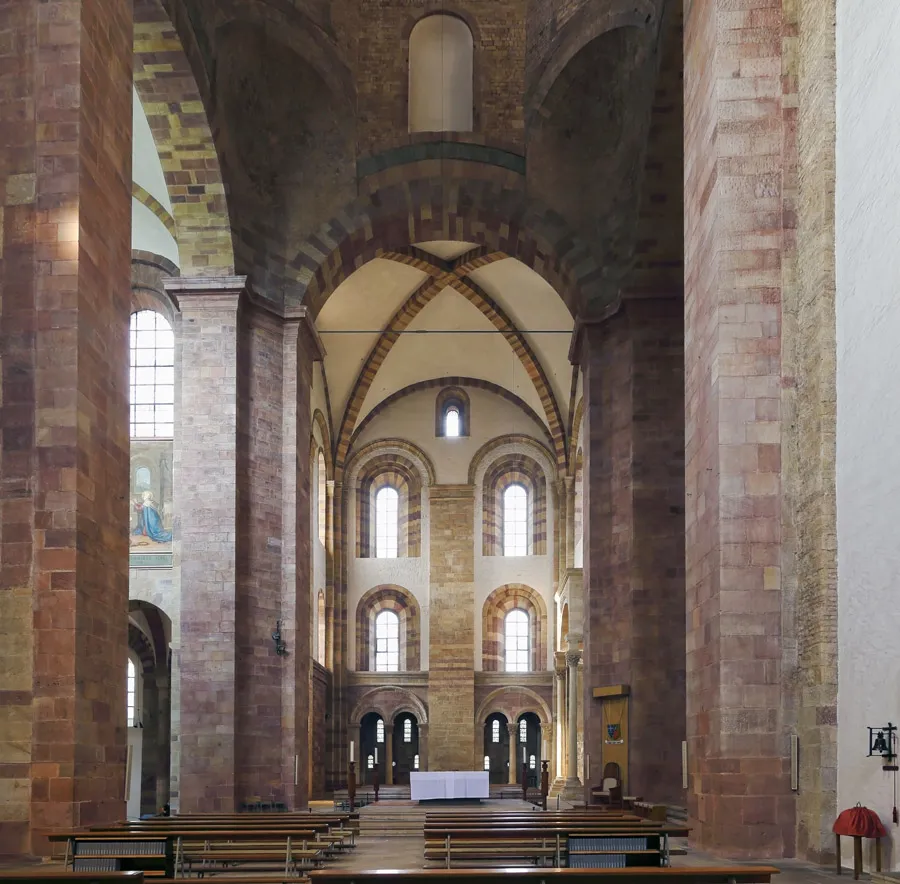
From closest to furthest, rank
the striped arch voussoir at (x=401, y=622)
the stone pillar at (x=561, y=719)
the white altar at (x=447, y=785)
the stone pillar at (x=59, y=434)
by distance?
the stone pillar at (x=59, y=434) → the white altar at (x=447, y=785) → the stone pillar at (x=561, y=719) → the striped arch voussoir at (x=401, y=622)

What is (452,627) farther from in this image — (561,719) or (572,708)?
(572,708)

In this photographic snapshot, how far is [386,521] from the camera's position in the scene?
40.0 metres

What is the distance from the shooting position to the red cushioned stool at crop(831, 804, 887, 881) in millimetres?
9930

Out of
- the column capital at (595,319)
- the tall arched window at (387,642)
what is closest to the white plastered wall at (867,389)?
the column capital at (595,319)

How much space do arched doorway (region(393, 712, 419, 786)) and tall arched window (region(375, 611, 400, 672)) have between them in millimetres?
1443

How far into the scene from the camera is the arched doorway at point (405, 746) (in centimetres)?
3834

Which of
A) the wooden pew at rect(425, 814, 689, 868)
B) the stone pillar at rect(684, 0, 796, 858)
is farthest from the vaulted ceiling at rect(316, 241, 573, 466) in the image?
the wooden pew at rect(425, 814, 689, 868)

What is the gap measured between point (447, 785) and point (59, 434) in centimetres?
1564

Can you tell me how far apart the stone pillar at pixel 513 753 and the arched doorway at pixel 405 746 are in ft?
8.60

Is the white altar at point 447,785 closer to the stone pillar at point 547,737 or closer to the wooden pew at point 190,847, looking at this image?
the stone pillar at point 547,737

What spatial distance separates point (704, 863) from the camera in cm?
1129

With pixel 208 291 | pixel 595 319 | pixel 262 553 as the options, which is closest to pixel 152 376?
pixel 208 291

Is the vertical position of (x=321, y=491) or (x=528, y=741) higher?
(x=321, y=491)

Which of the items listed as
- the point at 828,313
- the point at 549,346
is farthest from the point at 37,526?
the point at 549,346
